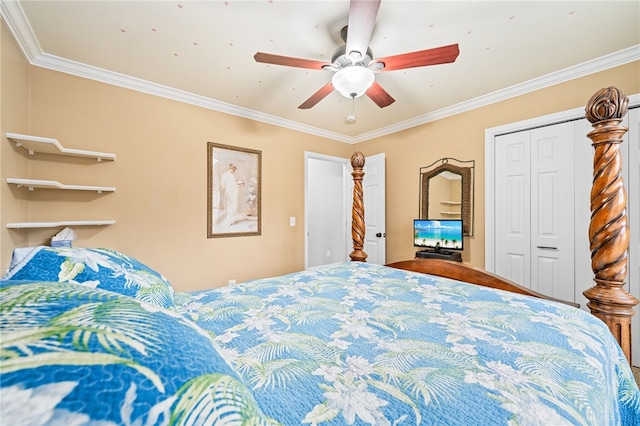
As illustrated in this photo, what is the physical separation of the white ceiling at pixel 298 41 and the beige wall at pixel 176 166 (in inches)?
6.5

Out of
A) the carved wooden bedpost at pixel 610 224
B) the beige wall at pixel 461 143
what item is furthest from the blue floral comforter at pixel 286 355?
the beige wall at pixel 461 143

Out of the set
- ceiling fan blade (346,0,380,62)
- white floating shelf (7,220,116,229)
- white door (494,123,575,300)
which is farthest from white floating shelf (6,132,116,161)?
white door (494,123,575,300)

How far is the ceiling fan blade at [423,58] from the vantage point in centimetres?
160

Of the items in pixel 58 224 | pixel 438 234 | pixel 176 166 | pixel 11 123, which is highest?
pixel 11 123

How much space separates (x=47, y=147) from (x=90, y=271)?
6.57 ft

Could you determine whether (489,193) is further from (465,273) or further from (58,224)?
(58,224)

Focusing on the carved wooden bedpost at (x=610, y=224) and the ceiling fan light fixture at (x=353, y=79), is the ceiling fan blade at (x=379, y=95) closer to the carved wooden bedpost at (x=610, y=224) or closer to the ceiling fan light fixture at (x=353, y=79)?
the ceiling fan light fixture at (x=353, y=79)

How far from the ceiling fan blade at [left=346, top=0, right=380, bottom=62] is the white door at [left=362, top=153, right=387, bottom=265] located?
7.69ft

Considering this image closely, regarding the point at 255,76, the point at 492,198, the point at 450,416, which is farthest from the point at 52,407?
the point at 492,198

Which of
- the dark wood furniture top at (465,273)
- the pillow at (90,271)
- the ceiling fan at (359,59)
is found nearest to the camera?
the pillow at (90,271)

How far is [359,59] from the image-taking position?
1.78m

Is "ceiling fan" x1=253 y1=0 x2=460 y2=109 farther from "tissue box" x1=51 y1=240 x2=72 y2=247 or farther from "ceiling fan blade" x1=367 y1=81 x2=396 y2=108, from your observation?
"tissue box" x1=51 y1=240 x2=72 y2=247

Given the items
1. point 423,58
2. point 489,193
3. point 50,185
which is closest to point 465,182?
point 489,193

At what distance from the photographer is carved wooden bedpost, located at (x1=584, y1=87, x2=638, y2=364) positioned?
1270 millimetres
